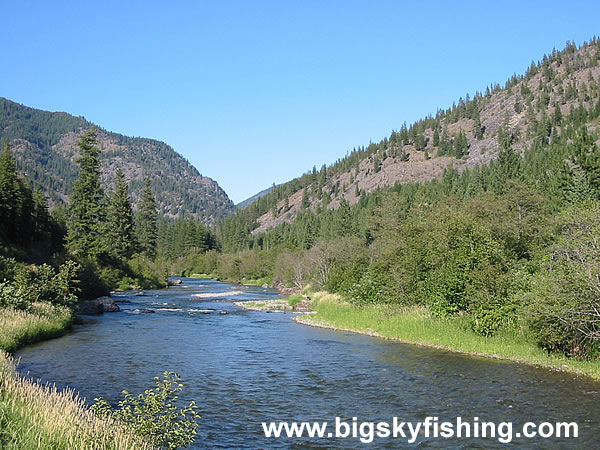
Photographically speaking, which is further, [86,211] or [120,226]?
[120,226]

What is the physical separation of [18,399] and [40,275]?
30.6 m

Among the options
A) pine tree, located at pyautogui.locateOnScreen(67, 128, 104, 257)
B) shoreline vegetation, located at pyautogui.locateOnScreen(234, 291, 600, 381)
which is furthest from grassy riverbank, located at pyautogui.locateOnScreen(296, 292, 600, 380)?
pine tree, located at pyautogui.locateOnScreen(67, 128, 104, 257)

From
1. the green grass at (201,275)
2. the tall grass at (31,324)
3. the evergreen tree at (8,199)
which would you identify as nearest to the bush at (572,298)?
the tall grass at (31,324)

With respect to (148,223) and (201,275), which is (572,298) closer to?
(148,223)

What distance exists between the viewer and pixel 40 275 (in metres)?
42.0

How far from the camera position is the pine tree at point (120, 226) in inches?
4016

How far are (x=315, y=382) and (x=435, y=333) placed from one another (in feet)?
45.9

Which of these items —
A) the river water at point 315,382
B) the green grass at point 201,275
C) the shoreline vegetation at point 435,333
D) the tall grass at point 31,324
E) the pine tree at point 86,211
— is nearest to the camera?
the river water at point 315,382

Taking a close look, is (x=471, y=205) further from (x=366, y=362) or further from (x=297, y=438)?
(x=297, y=438)

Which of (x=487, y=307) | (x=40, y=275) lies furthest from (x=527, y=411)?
(x=40, y=275)

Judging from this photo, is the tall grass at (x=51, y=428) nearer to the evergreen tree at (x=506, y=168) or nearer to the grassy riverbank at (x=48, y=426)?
the grassy riverbank at (x=48, y=426)

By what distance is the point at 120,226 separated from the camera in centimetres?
10538

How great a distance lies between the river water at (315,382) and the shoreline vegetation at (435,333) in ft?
4.10

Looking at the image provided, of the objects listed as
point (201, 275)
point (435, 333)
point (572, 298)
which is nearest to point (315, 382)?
point (572, 298)
